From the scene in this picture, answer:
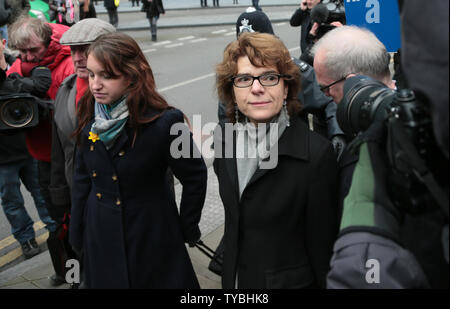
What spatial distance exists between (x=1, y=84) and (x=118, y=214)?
59.3 inches

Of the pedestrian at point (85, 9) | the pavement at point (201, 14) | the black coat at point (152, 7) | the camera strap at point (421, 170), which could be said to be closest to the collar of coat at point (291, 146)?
the camera strap at point (421, 170)

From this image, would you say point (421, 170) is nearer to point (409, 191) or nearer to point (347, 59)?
point (409, 191)

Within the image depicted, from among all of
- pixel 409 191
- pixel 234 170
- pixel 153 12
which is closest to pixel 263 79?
pixel 234 170

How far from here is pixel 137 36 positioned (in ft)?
55.9

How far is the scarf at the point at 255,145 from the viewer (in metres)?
1.89

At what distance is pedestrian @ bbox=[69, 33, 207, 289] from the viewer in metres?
2.22

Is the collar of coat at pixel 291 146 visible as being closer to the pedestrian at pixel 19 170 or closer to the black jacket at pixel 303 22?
the pedestrian at pixel 19 170

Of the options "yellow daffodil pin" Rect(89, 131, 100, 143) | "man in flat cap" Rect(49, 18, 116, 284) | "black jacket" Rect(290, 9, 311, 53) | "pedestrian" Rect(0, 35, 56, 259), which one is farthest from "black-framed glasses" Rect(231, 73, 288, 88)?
"black jacket" Rect(290, 9, 311, 53)

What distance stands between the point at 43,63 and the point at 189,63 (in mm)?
8447

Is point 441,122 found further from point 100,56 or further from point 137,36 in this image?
point 137,36

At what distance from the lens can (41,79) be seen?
3271 mm

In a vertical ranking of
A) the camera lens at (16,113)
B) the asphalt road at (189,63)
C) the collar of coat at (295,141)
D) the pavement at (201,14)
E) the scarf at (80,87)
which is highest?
the scarf at (80,87)

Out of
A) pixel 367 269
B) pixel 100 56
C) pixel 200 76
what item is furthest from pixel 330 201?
pixel 200 76

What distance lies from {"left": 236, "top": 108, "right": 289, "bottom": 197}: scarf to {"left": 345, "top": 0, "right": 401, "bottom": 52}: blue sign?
1.74 m
